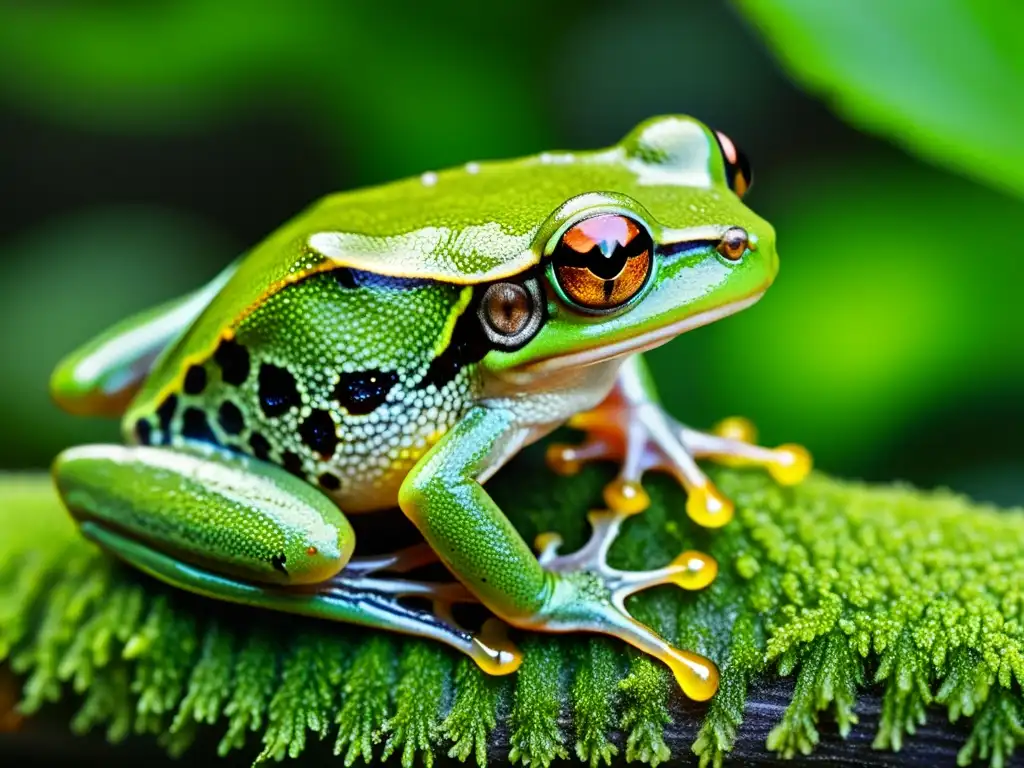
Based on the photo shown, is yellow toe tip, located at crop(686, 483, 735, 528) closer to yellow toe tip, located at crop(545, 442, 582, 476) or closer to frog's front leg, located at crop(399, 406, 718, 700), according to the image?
frog's front leg, located at crop(399, 406, 718, 700)

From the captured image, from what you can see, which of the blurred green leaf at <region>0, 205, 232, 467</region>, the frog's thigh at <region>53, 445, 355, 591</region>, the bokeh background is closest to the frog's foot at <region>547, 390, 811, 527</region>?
the frog's thigh at <region>53, 445, 355, 591</region>

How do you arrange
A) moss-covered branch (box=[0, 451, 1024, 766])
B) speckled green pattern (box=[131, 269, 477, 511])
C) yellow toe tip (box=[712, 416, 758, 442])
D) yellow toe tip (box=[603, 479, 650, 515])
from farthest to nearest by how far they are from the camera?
yellow toe tip (box=[712, 416, 758, 442]) < yellow toe tip (box=[603, 479, 650, 515]) < speckled green pattern (box=[131, 269, 477, 511]) < moss-covered branch (box=[0, 451, 1024, 766])

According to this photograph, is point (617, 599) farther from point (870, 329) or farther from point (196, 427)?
point (870, 329)

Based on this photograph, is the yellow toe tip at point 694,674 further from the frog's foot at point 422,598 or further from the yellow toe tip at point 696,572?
the frog's foot at point 422,598

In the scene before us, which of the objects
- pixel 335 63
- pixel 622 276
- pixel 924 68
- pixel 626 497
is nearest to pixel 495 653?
pixel 626 497

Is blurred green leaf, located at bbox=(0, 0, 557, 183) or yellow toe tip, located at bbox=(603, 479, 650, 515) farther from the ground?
blurred green leaf, located at bbox=(0, 0, 557, 183)

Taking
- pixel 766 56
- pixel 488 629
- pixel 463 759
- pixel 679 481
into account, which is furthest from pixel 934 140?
pixel 766 56

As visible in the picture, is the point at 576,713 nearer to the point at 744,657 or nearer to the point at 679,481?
the point at 744,657
